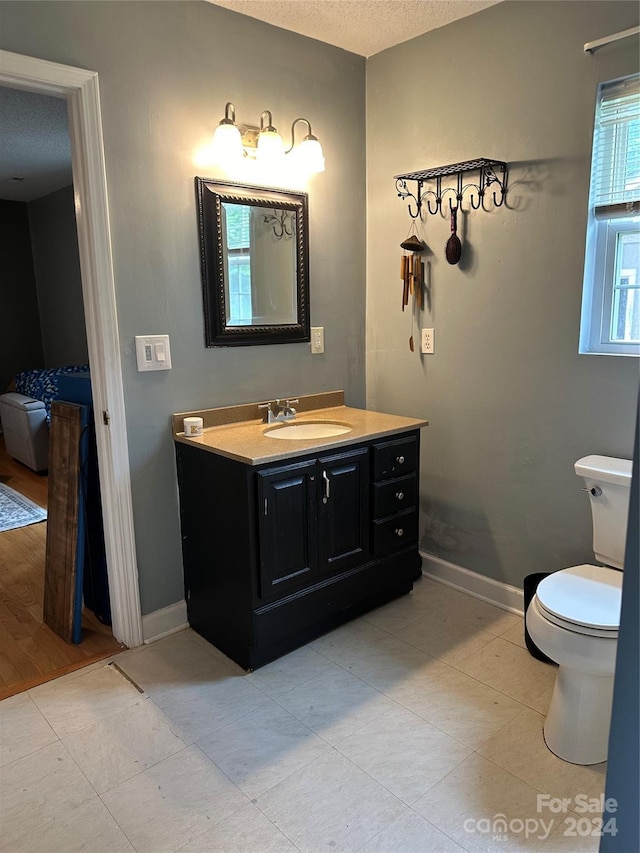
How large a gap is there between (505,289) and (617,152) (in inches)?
24.0

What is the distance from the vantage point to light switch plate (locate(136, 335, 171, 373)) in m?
2.25

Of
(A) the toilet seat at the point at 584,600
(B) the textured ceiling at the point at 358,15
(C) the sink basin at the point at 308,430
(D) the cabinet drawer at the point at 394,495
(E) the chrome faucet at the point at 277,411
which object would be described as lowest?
(A) the toilet seat at the point at 584,600

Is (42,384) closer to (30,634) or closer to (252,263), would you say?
(30,634)

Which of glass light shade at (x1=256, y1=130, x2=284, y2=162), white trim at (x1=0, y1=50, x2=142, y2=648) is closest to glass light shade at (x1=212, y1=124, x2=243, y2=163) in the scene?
glass light shade at (x1=256, y1=130, x2=284, y2=162)

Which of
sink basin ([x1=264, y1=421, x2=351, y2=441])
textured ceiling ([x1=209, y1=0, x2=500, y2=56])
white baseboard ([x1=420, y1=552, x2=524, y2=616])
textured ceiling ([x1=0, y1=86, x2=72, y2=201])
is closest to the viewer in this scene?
textured ceiling ([x1=209, y1=0, x2=500, y2=56])

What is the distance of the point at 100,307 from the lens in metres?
2.12

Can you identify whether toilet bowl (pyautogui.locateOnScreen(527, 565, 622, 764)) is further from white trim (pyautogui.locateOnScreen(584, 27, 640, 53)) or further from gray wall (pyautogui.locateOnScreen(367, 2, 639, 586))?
white trim (pyautogui.locateOnScreen(584, 27, 640, 53))

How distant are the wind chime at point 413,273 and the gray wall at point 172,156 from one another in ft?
1.25

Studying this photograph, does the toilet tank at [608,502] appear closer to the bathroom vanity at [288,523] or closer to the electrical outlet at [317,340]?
the bathroom vanity at [288,523]

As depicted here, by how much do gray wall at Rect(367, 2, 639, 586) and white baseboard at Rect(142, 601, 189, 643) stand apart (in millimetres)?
1239

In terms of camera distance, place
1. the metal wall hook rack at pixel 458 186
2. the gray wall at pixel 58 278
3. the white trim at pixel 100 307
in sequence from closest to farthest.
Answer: the white trim at pixel 100 307
the metal wall hook rack at pixel 458 186
the gray wall at pixel 58 278

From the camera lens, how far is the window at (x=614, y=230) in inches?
81.2

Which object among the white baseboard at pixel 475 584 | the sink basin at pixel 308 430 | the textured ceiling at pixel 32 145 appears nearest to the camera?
the sink basin at pixel 308 430

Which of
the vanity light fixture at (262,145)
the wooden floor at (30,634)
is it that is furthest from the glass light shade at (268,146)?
the wooden floor at (30,634)
